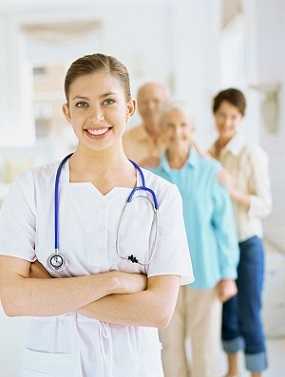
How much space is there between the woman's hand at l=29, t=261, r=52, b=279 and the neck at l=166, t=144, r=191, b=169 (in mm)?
987

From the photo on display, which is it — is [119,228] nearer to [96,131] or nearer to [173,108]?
[96,131]

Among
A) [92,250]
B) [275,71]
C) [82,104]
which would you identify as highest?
[275,71]

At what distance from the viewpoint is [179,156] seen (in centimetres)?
200

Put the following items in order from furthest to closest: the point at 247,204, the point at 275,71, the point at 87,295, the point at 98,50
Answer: the point at 98,50 → the point at 275,71 → the point at 247,204 → the point at 87,295

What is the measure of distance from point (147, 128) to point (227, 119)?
32cm

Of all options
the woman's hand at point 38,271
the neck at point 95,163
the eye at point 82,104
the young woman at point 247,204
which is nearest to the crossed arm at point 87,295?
the woman's hand at point 38,271

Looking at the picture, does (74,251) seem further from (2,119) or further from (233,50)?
(2,119)

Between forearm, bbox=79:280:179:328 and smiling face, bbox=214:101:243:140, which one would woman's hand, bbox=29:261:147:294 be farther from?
smiling face, bbox=214:101:243:140

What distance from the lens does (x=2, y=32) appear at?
6.33 meters

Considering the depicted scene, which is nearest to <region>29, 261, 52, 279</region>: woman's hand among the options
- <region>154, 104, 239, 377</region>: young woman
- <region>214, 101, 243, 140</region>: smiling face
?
<region>154, 104, 239, 377</region>: young woman

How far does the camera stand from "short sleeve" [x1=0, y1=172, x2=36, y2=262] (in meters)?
1.04

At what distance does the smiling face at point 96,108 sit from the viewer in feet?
3.35

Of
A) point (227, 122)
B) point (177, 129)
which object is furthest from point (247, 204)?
point (177, 129)

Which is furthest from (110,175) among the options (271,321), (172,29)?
(172,29)
